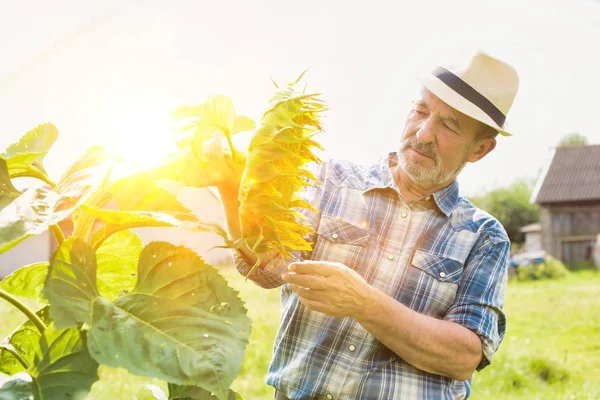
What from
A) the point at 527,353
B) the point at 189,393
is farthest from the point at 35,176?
the point at 527,353

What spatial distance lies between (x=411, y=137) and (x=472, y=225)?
28 cm

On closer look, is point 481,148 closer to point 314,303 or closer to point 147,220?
point 314,303

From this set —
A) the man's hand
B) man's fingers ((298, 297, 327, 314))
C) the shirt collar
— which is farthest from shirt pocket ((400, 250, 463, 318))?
man's fingers ((298, 297, 327, 314))

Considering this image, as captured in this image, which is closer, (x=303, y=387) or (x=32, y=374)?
(x=32, y=374)

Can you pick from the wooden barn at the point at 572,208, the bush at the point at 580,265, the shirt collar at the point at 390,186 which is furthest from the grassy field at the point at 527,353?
the wooden barn at the point at 572,208

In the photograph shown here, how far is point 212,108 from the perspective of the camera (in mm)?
799

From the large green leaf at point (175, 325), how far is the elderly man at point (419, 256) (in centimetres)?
78

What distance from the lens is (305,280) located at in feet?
4.16

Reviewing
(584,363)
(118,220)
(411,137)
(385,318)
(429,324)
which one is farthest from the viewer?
(584,363)

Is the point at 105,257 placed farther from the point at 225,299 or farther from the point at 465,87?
the point at 465,87

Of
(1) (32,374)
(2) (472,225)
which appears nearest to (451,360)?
(2) (472,225)

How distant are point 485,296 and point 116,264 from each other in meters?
1.06

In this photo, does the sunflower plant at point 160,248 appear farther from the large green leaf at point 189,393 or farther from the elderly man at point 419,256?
the elderly man at point 419,256

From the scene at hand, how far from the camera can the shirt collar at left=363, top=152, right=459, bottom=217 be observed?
6.07 ft
